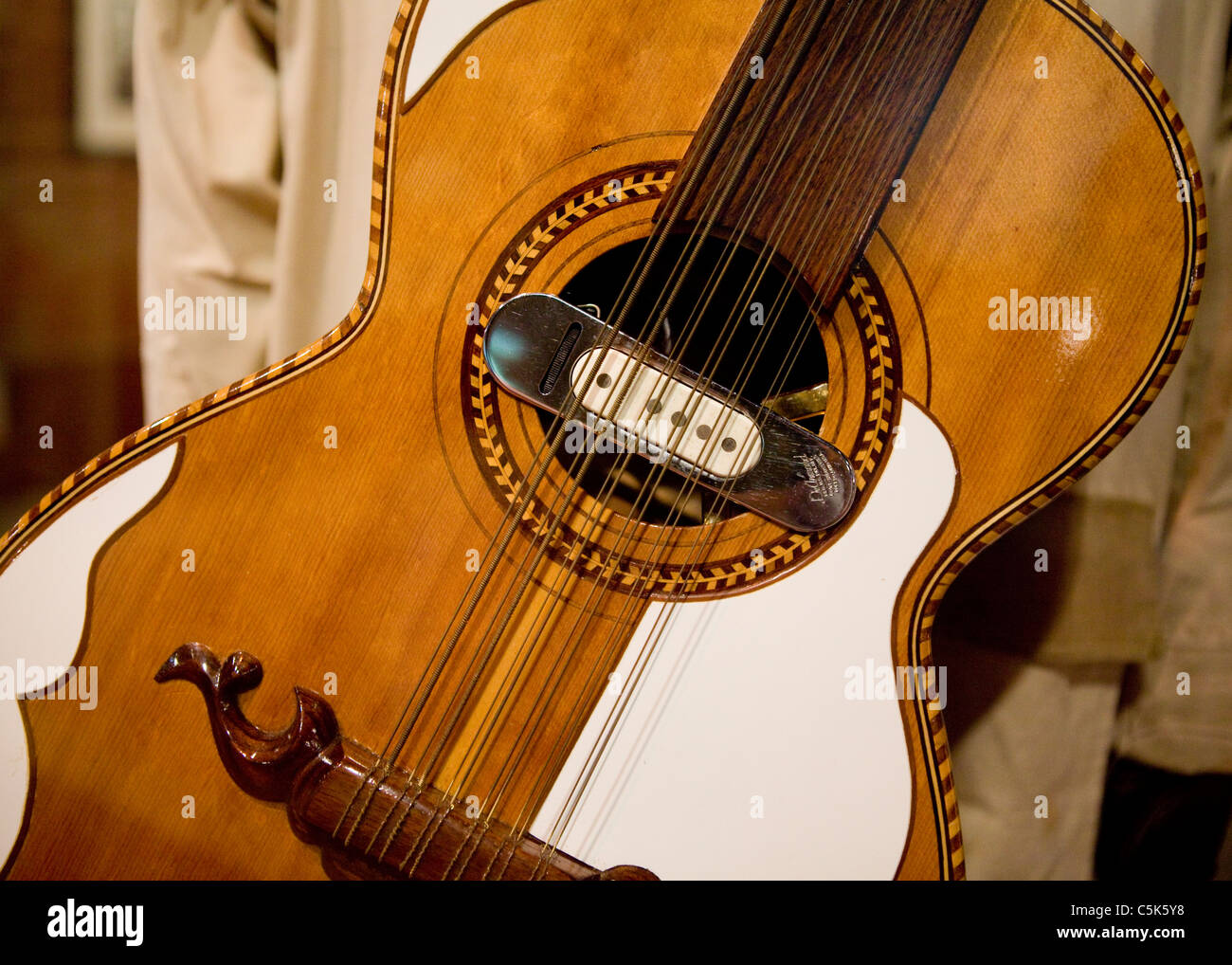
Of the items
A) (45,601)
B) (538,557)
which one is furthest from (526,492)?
(45,601)

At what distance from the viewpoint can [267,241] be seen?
873mm

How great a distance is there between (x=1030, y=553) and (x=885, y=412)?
0.36 m

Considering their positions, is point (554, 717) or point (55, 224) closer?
point (554, 717)

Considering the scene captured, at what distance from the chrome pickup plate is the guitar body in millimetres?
26

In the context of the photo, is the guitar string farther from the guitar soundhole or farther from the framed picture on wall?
the framed picture on wall

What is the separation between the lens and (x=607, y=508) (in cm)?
61

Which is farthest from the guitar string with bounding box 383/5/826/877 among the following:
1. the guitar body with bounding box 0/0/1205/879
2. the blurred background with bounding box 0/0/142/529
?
the blurred background with bounding box 0/0/142/529

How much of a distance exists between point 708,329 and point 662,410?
0.55 feet

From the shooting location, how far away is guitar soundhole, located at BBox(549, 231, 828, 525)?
605 mm

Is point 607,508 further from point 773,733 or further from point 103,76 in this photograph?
point 103,76

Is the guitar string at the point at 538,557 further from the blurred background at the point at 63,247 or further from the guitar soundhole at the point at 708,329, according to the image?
the blurred background at the point at 63,247

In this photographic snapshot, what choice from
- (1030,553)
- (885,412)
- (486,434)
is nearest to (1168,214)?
(885,412)

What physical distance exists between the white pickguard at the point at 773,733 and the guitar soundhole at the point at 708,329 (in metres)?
0.10
